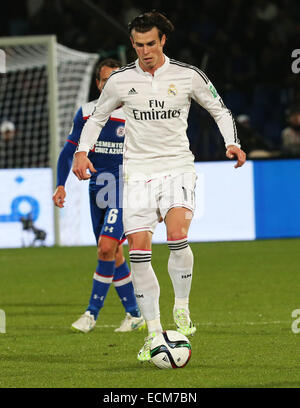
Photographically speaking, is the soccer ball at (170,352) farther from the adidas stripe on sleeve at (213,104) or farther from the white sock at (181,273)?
the adidas stripe on sleeve at (213,104)

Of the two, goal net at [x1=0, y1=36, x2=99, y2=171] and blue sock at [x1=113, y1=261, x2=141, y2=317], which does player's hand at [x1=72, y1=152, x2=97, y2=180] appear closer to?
blue sock at [x1=113, y1=261, x2=141, y2=317]

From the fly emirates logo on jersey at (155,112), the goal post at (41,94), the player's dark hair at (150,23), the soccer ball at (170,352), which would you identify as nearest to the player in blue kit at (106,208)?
the fly emirates logo on jersey at (155,112)

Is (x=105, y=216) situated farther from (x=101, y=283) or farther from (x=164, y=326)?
(x=164, y=326)

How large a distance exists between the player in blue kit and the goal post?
7.24 m

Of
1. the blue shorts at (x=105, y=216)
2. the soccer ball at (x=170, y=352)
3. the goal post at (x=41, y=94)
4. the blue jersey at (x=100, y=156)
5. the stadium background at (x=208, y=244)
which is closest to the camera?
the soccer ball at (x=170, y=352)

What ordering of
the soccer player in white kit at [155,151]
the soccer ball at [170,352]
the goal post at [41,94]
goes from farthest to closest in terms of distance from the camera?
the goal post at [41,94], the soccer player in white kit at [155,151], the soccer ball at [170,352]

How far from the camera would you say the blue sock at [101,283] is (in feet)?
24.1

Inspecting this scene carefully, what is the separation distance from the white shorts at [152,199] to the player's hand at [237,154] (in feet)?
1.00

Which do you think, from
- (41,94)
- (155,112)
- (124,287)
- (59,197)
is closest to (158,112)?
(155,112)

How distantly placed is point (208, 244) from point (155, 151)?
29.4 ft

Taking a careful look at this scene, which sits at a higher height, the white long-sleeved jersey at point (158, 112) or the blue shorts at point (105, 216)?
the white long-sleeved jersey at point (158, 112)

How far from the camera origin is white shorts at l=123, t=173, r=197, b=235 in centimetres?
582

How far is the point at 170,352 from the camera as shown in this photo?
5.52m

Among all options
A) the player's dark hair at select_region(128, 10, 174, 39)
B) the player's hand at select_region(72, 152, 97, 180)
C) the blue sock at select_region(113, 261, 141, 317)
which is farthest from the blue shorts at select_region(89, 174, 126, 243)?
the player's dark hair at select_region(128, 10, 174, 39)
